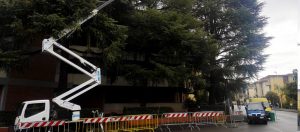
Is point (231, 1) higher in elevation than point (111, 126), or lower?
higher

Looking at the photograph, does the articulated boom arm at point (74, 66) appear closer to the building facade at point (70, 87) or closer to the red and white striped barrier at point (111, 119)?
the red and white striped barrier at point (111, 119)

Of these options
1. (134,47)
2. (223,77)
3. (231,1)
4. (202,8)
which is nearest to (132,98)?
A: (134,47)

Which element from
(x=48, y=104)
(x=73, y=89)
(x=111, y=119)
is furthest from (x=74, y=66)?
(x=111, y=119)

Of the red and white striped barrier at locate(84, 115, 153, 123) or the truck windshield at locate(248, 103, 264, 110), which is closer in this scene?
the red and white striped barrier at locate(84, 115, 153, 123)

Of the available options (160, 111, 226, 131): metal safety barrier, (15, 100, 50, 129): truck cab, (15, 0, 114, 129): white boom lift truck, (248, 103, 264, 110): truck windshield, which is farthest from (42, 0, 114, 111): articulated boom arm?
(248, 103, 264, 110): truck windshield

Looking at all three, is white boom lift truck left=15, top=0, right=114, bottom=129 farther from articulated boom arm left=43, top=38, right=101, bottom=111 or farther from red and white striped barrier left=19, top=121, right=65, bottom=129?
red and white striped barrier left=19, top=121, right=65, bottom=129

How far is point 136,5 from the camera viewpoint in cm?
2242

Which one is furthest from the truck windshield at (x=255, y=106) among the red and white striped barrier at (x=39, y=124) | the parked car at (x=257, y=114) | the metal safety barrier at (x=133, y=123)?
the red and white striped barrier at (x=39, y=124)

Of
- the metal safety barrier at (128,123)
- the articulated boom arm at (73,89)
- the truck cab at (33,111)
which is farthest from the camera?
the metal safety barrier at (128,123)

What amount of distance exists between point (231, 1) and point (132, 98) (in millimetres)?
13837

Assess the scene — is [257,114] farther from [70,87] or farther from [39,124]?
[39,124]

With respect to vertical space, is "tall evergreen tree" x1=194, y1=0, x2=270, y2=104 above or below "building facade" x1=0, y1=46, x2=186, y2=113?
above

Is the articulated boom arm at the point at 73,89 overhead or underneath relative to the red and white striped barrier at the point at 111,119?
overhead

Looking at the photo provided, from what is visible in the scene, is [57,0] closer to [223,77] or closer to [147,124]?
[147,124]
